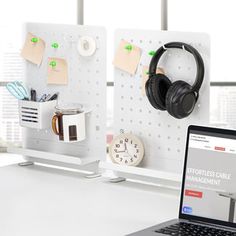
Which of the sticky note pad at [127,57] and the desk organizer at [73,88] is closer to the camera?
the sticky note pad at [127,57]

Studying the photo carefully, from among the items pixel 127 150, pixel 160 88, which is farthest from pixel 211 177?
pixel 127 150

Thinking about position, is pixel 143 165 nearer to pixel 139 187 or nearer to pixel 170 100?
pixel 139 187

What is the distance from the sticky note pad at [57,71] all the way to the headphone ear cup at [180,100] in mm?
519

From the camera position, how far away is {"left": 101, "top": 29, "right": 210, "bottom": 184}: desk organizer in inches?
82.4

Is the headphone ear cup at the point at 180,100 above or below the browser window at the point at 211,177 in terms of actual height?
above

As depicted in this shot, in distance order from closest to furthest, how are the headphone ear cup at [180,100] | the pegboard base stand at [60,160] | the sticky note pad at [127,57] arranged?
the headphone ear cup at [180,100] → the sticky note pad at [127,57] → the pegboard base stand at [60,160]

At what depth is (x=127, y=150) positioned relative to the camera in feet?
7.38

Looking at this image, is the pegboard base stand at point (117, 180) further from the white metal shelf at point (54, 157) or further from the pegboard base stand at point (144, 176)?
the white metal shelf at point (54, 157)

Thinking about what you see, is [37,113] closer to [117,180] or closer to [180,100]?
[117,180]

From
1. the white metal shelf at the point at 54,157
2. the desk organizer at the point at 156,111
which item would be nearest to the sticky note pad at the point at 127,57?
the desk organizer at the point at 156,111

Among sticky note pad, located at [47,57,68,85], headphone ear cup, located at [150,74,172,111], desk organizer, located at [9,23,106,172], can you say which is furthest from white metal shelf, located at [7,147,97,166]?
headphone ear cup, located at [150,74,172,111]

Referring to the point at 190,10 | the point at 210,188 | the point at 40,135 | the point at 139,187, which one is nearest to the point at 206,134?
the point at 210,188

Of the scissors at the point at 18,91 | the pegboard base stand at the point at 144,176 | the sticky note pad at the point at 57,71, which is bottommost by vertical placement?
the pegboard base stand at the point at 144,176

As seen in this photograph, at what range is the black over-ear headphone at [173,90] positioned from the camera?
2.03 meters
